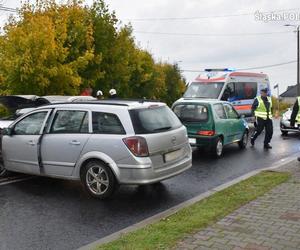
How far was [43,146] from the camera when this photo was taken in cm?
812

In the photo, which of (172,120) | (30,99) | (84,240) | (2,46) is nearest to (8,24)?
(2,46)

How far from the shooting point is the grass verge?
5117 millimetres

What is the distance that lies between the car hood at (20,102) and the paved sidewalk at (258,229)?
6.09 meters

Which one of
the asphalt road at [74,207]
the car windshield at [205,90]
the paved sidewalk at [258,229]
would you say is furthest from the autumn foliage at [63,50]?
the paved sidewalk at [258,229]

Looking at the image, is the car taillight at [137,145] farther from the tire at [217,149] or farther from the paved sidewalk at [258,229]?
the tire at [217,149]

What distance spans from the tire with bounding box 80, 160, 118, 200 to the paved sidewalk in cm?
212

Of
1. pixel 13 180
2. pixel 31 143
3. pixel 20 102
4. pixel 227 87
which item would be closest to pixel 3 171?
pixel 13 180

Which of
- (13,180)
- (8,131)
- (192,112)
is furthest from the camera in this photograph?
(192,112)

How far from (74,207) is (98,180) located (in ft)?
2.15

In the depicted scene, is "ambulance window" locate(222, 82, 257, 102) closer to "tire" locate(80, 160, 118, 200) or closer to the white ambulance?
the white ambulance

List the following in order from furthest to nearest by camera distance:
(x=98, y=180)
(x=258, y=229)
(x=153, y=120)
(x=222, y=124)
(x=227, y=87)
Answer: (x=227, y=87), (x=222, y=124), (x=153, y=120), (x=98, y=180), (x=258, y=229)

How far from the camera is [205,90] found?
20.0m

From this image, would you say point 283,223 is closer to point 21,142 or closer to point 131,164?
point 131,164

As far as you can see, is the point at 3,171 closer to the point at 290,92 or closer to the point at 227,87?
the point at 227,87
